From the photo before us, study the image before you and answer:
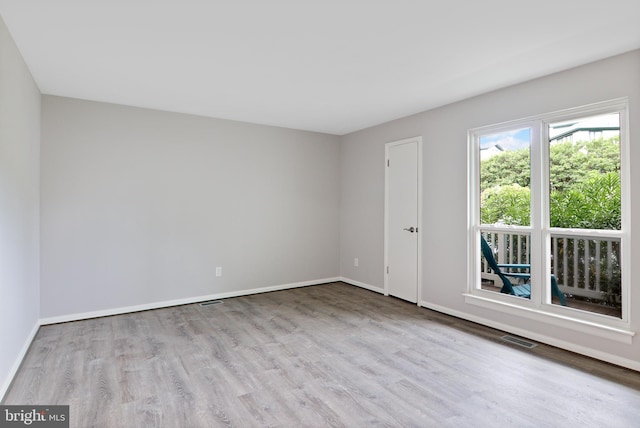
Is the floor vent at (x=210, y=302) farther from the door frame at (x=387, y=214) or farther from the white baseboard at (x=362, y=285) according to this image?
the door frame at (x=387, y=214)

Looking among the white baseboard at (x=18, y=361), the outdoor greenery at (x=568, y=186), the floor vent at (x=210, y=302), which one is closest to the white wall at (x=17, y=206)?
the white baseboard at (x=18, y=361)

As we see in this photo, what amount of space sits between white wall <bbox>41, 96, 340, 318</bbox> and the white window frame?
246 centimetres

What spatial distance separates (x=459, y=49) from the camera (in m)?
2.64

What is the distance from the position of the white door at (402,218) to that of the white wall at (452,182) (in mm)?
134

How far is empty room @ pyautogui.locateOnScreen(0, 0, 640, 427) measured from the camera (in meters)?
2.23

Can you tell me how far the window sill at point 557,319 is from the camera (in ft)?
8.83

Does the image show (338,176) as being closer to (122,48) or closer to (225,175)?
(225,175)

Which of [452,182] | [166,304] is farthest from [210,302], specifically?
[452,182]

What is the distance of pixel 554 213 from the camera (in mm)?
3178

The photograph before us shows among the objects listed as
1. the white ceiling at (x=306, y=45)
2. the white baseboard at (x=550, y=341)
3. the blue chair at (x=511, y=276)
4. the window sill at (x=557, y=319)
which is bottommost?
the white baseboard at (x=550, y=341)

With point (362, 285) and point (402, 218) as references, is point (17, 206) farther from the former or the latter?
point (362, 285)

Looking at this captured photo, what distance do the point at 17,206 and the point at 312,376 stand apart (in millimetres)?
2595

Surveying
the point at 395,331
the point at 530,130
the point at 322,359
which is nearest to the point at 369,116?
the point at 530,130

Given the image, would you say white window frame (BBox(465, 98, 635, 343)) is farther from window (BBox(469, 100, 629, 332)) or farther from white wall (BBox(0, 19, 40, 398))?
white wall (BBox(0, 19, 40, 398))
